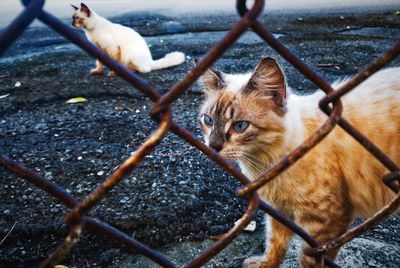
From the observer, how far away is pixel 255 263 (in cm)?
151

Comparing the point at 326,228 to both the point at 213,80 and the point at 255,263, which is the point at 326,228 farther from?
the point at 213,80

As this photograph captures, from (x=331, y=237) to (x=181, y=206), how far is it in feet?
2.75

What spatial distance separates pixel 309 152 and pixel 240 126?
36 cm

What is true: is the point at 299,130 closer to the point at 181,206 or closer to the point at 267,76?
the point at 267,76

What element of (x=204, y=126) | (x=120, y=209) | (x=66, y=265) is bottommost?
(x=66, y=265)

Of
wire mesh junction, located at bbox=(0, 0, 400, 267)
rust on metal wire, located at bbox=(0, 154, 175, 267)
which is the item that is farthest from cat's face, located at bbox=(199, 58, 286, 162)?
rust on metal wire, located at bbox=(0, 154, 175, 267)

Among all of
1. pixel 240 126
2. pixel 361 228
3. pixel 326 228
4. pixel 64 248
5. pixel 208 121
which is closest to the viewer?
pixel 64 248

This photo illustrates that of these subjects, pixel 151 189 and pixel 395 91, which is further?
pixel 151 189

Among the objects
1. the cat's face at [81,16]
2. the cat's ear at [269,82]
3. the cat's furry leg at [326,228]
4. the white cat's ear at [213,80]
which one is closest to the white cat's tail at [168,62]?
the cat's face at [81,16]

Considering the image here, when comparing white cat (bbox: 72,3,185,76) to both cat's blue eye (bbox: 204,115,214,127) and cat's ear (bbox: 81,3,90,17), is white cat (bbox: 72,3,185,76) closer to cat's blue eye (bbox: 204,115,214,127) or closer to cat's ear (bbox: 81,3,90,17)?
cat's ear (bbox: 81,3,90,17)

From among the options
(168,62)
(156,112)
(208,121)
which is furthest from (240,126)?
(168,62)

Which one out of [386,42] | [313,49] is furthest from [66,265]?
[386,42]

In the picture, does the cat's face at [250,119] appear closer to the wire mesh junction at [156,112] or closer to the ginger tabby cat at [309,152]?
the ginger tabby cat at [309,152]

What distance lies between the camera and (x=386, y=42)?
15.3 ft
